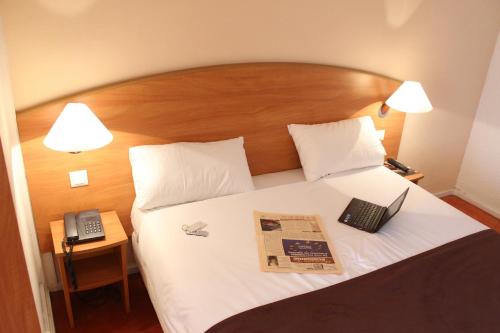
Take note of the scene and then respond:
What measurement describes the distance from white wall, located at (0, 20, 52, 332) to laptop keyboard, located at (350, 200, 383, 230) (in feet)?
4.94

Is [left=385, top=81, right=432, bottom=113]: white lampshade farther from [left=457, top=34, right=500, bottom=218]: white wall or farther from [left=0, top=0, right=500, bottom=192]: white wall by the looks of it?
[left=457, top=34, right=500, bottom=218]: white wall

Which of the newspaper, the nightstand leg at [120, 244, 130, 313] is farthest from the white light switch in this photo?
the newspaper

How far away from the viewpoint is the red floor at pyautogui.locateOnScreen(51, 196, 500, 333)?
2.12 metres

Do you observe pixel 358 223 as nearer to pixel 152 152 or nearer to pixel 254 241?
pixel 254 241

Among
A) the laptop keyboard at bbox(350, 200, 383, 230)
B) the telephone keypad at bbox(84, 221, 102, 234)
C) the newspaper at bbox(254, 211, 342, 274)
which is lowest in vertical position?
the telephone keypad at bbox(84, 221, 102, 234)

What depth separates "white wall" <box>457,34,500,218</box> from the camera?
3299mm

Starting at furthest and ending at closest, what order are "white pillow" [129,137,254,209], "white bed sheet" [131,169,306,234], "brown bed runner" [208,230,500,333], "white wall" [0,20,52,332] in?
"white bed sheet" [131,169,306,234] < "white pillow" [129,137,254,209] < "white wall" [0,20,52,332] < "brown bed runner" [208,230,500,333]

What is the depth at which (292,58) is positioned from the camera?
2520 mm

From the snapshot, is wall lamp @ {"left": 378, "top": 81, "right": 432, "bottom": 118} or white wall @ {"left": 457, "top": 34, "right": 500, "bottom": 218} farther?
white wall @ {"left": 457, "top": 34, "right": 500, "bottom": 218}

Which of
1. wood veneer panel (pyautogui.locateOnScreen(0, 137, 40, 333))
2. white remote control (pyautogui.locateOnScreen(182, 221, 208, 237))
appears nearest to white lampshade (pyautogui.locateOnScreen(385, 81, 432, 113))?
white remote control (pyautogui.locateOnScreen(182, 221, 208, 237))

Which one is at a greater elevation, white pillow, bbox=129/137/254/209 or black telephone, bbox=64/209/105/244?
white pillow, bbox=129/137/254/209

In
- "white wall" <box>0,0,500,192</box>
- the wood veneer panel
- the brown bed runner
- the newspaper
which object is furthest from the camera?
"white wall" <box>0,0,500,192</box>

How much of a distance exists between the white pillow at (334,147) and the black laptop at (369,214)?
0.42m

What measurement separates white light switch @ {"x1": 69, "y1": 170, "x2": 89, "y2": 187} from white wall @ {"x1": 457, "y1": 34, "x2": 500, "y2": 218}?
323cm
